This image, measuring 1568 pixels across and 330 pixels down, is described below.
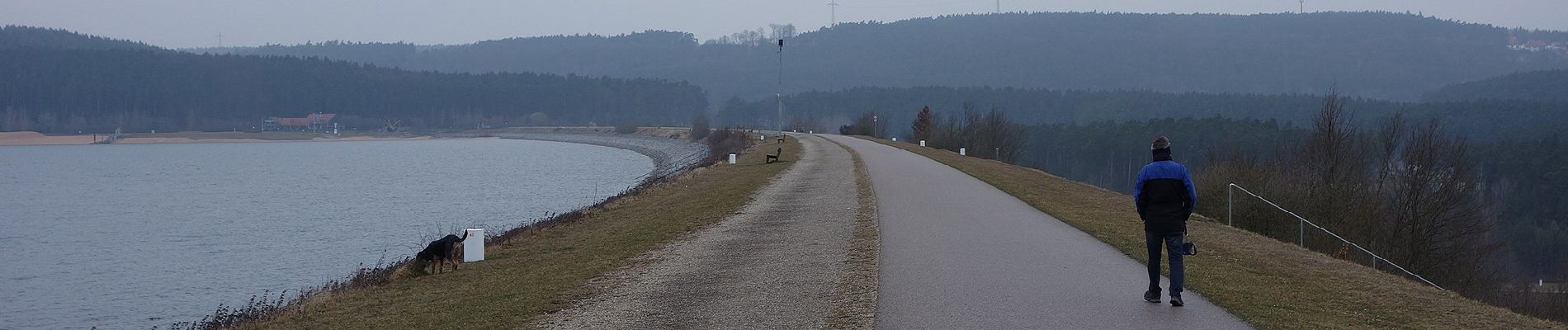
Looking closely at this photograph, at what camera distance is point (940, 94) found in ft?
604

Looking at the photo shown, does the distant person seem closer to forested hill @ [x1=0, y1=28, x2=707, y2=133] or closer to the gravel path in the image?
the gravel path

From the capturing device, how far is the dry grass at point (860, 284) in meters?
9.66

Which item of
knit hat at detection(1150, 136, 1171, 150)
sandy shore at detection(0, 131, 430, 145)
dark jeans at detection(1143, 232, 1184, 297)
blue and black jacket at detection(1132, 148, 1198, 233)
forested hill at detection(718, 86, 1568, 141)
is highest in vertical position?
forested hill at detection(718, 86, 1568, 141)

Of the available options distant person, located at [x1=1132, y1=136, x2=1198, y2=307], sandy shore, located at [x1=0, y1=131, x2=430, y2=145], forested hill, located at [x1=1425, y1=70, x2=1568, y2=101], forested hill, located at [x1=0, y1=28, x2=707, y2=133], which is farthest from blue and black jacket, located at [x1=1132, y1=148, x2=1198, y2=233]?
sandy shore, located at [x1=0, y1=131, x2=430, y2=145]

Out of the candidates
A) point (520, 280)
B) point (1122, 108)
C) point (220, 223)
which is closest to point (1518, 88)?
point (1122, 108)

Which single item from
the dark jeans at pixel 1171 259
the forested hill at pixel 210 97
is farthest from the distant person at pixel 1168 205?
the forested hill at pixel 210 97

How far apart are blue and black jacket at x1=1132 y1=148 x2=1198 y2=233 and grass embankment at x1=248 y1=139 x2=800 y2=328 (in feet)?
17.6

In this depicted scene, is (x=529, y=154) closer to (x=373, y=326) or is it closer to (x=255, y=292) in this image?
(x=255, y=292)

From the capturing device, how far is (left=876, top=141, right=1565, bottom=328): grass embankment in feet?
32.2

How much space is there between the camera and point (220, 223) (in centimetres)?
3738

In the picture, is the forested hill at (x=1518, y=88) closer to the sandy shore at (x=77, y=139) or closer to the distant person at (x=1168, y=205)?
the distant person at (x=1168, y=205)

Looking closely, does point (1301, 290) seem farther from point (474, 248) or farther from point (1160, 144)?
point (474, 248)

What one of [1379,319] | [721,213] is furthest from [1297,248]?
[721,213]

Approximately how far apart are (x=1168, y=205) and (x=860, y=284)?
2992 mm
